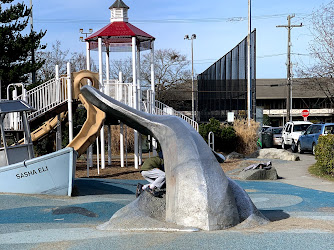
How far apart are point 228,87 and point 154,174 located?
25505 millimetres

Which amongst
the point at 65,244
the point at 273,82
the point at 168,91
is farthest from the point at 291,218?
the point at 273,82

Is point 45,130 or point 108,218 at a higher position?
point 45,130

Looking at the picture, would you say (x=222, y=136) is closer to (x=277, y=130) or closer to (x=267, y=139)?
(x=267, y=139)

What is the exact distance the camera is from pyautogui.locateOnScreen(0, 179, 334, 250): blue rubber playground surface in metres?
7.28

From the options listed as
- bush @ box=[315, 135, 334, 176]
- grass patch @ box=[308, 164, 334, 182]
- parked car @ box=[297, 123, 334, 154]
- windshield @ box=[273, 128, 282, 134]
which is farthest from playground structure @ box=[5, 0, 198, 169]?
windshield @ box=[273, 128, 282, 134]

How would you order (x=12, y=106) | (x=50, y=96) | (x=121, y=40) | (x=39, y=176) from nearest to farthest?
(x=39, y=176) < (x=12, y=106) < (x=50, y=96) < (x=121, y=40)

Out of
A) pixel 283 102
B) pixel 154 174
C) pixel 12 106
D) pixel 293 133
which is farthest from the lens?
pixel 283 102

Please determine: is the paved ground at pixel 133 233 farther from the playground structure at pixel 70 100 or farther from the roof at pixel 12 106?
the playground structure at pixel 70 100

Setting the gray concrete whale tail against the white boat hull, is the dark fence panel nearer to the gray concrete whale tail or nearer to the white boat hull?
the white boat hull

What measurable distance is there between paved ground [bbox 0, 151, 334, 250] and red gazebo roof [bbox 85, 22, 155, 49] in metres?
7.71

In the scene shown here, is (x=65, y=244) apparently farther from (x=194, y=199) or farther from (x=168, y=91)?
(x=168, y=91)

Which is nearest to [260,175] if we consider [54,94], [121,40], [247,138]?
[54,94]

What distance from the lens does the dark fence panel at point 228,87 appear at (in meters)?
33.7

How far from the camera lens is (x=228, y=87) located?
34750 millimetres
